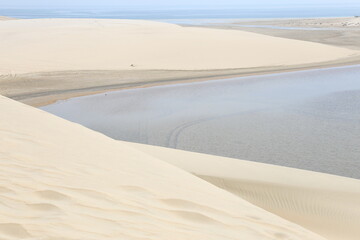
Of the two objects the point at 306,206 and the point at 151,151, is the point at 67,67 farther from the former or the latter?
the point at 306,206

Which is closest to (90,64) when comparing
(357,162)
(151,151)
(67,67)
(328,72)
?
(67,67)

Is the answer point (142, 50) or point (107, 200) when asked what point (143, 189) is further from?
point (142, 50)

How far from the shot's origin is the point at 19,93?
1098cm

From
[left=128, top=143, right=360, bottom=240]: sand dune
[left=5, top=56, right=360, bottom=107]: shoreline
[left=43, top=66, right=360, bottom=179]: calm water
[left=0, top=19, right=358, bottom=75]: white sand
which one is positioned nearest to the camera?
[left=128, top=143, right=360, bottom=240]: sand dune

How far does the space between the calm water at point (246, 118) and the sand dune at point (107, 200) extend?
99.3 inches

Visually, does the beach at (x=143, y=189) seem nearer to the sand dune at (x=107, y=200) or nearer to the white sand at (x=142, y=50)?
the sand dune at (x=107, y=200)

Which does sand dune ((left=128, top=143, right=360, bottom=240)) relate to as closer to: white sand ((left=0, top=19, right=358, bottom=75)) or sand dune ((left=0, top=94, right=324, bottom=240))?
sand dune ((left=0, top=94, right=324, bottom=240))

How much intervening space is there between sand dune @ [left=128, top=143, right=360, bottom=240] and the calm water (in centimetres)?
68

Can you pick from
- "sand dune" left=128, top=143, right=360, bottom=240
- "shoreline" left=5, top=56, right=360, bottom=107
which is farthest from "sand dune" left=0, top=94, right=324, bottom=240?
A: "shoreline" left=5, top=56, right=360, bottom=107

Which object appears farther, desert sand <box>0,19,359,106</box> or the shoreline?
desert sand <box>0,19,359,106</box>

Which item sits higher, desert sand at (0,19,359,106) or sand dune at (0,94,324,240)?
sand dune at (0,94,324,240)

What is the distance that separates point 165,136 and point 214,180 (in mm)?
2590

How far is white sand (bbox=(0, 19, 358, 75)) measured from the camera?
606 inches

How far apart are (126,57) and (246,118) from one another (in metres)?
8.74
